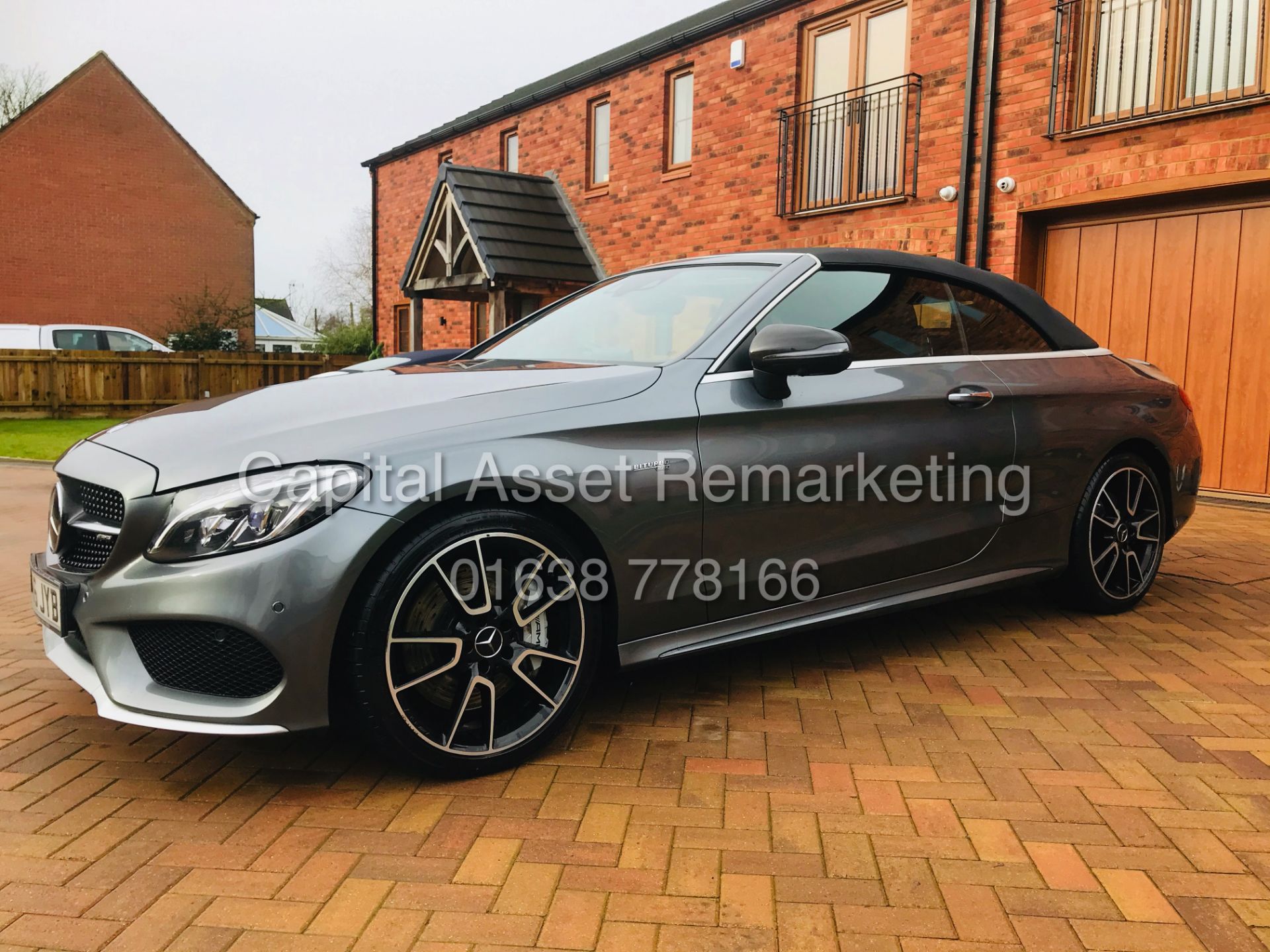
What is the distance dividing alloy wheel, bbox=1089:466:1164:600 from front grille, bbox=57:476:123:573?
3540mm

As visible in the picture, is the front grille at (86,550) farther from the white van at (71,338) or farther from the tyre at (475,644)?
the white van at (71,338)

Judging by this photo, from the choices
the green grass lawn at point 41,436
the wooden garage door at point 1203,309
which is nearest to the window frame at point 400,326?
the green grass lawn at point 41,436

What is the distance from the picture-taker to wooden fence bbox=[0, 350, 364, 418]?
18.2 m

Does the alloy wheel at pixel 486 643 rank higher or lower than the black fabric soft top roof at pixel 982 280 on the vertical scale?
lower

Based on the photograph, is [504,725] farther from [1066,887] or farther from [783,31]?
[783,31]

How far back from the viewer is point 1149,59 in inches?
317

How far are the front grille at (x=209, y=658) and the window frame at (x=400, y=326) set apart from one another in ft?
58.5

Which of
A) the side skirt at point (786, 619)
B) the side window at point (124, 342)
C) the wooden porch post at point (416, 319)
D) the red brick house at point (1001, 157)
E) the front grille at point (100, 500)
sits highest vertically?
the red brick house at point (1001, 157)

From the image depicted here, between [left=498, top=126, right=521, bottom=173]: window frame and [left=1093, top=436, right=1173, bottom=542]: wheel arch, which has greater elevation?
[left=498, top=126, right=521, bottom=173]: window frame

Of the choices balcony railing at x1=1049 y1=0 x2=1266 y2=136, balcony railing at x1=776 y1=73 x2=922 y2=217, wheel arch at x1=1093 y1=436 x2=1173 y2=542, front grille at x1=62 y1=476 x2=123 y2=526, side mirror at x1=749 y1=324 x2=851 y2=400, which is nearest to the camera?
front grille at x1=62 y1=476 x2=123 y2=526

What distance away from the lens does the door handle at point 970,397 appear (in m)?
3.58

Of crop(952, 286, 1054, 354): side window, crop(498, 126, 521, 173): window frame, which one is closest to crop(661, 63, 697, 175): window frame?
crop(498, 126, 521, 173): window frame

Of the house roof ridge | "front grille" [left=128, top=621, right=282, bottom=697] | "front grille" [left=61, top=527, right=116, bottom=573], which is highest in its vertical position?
the house roof ridge

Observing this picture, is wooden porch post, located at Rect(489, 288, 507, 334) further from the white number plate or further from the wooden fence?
the white number plate
